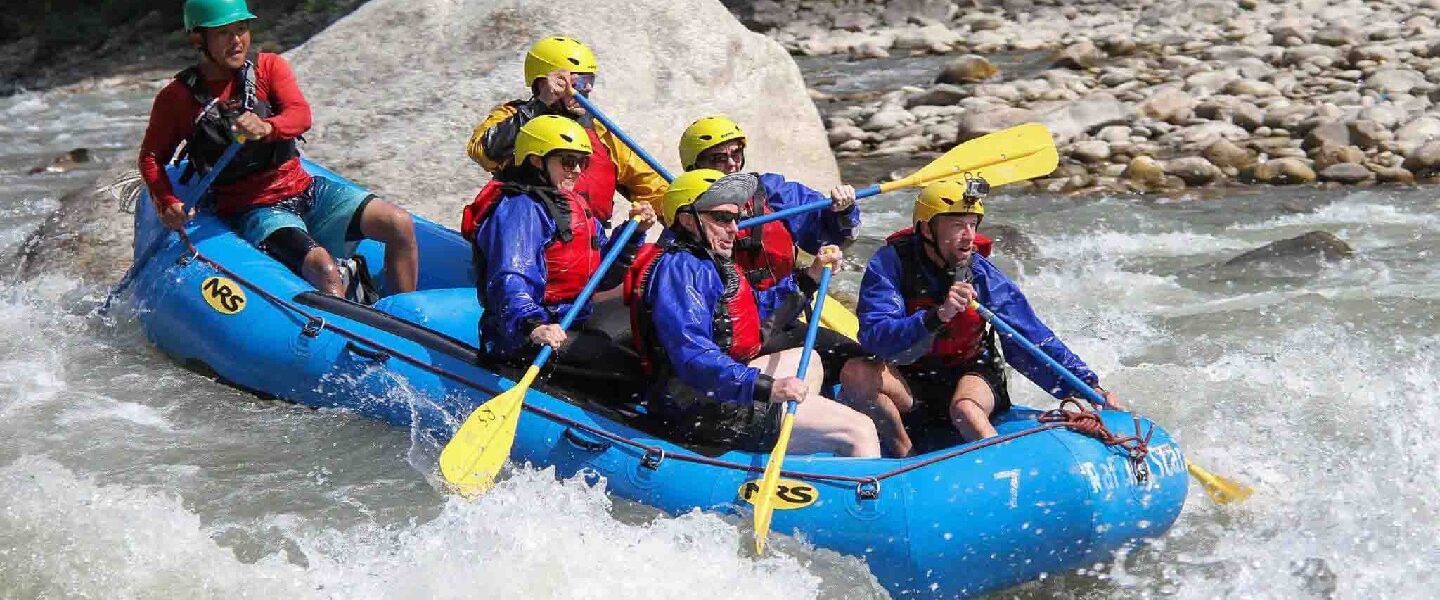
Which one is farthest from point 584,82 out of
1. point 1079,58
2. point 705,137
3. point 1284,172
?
point 1079,58

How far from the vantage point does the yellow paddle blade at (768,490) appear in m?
4.47

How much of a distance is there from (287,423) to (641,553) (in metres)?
1.92

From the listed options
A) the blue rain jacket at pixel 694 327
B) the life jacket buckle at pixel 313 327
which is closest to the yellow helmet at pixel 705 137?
the blue rain jacket at pixel 694 327

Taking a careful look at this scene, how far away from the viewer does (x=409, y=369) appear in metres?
5.52

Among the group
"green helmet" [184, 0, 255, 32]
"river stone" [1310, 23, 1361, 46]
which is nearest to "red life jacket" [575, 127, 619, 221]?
"green helmet" [184, 0, 255, 32]

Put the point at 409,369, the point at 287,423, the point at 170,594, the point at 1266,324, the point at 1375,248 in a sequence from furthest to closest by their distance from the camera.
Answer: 1. the point at 1375,248
2. the point at 1266,324
3. the point at 287,423
4. the point at 409,369
5. the point at 170,594

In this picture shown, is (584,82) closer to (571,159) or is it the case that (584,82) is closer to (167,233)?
(571,159)

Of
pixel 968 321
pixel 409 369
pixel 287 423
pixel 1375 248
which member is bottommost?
pixel 1375 248

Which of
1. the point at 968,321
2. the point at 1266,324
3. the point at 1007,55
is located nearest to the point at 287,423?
the point at 968,321

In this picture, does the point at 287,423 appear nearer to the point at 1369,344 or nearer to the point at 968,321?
the point at 968,321

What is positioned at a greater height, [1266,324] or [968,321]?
[968,321]

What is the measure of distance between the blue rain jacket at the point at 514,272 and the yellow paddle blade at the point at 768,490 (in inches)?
38.0

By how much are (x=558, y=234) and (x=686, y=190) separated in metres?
0.74

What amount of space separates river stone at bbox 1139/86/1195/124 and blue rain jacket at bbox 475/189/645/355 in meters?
7.57
